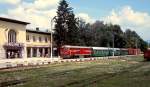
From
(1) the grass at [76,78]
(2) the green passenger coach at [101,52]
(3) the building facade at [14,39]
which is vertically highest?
(3) the building facade at [14,39]

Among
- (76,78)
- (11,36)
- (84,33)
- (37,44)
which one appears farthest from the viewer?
(84,33)

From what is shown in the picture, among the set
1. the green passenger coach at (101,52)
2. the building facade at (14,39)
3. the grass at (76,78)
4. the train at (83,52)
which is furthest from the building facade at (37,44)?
the grass at (76,78)

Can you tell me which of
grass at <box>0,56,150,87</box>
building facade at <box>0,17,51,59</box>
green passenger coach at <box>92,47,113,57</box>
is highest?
building facade at <box>0,17,51,59</box>

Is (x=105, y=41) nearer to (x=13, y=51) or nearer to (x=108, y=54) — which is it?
(x=108, y=54)

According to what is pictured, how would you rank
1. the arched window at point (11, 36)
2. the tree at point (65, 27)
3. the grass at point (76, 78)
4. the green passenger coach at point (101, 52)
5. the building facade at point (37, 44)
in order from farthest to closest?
the tree at point (65, 27) < the green passenger coach at point (101, 52) < the building facade at point (37, 44) < the arched window at point (11, 36) < the grass at point (76, 78)

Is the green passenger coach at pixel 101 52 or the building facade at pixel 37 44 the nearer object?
the building facade at pixel 37 44

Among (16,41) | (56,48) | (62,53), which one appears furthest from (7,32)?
(56,48)

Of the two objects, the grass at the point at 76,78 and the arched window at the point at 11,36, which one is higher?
the arched window at the point at 11,36

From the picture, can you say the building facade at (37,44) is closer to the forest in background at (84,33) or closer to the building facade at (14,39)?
the building facade at (14,39)

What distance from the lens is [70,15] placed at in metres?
94.8

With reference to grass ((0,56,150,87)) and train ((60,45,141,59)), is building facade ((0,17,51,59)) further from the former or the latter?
grass ((0,56,150,87))

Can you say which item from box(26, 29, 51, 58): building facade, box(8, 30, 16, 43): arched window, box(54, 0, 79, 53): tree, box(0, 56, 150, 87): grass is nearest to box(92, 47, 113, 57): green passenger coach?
box(54, 0, 79, 53): tree

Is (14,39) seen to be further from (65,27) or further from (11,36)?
(65,27)

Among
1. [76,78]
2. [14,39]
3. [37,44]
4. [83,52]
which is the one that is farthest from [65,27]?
[76,78]
